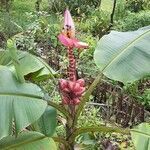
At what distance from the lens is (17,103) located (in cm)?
207

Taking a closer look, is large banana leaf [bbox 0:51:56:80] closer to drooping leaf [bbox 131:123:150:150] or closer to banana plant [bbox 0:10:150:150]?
banana plant [bbox 0:10:150:150]

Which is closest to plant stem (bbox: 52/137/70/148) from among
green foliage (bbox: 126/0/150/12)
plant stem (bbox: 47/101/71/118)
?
plant stem (bbox: 47/101/71/118)

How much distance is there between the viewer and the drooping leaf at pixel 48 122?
7.20 ft

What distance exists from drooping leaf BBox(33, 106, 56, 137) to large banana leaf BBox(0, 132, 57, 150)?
2.2 inches

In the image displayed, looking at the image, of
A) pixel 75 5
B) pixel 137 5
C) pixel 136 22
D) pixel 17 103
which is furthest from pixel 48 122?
pixel 75 5

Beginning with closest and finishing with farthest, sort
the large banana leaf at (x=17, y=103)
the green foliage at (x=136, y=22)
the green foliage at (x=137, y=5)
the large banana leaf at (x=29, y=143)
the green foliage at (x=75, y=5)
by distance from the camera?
the large banana leaf at (x=17, y=103), the large banana leaf at (x=29, y=143), the green foliage at (x=136, y=22), the green foliage at (x=137, y=5), the green foliage at (x=75, y=5)

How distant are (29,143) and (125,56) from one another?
62cm

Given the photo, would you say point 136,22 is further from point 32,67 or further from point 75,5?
point 32,67

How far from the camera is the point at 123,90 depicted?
4055mm

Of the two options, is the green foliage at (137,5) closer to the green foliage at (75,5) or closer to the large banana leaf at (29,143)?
the green foliage at (75,5)

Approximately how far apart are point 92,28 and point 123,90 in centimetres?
237

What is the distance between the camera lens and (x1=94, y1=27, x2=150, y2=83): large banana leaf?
2.20 meters

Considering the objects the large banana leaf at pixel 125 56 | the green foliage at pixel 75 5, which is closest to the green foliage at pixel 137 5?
the green foliage at pixel 75 5

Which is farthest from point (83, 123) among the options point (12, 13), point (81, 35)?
point (12, 13)
